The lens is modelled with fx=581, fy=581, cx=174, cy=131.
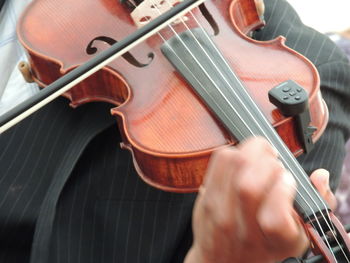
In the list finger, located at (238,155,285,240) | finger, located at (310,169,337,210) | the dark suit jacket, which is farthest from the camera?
the dark suit jacket

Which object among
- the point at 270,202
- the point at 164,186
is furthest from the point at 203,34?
the point at 270,202

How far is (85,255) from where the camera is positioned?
720 mm

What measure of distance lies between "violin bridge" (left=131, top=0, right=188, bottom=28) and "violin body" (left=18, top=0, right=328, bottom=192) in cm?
2

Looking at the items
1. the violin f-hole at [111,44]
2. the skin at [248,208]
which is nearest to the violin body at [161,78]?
the violin f-hole at [111,44]

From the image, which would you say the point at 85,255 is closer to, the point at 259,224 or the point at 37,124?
the point at 37,124

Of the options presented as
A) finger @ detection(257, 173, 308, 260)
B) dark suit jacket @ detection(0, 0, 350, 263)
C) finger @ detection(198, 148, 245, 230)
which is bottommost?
dark suit jacket @ detection(0, 0, 350, 263)

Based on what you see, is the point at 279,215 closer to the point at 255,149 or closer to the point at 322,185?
the point at 255,149

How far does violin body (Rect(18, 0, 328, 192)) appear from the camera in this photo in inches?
24.0

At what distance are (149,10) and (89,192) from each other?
25 cm

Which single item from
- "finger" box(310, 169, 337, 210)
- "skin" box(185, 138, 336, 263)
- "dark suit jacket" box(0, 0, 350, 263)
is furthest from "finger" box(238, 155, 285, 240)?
"dark suit jacket" box(0, 0, 350, 263)

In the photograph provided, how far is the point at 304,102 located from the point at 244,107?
0.06 meters

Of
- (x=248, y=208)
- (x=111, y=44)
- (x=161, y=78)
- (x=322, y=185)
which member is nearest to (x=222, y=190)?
(x=248, y=208)

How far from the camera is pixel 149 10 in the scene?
0.77m

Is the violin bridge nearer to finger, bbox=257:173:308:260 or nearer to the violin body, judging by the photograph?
the violin body
